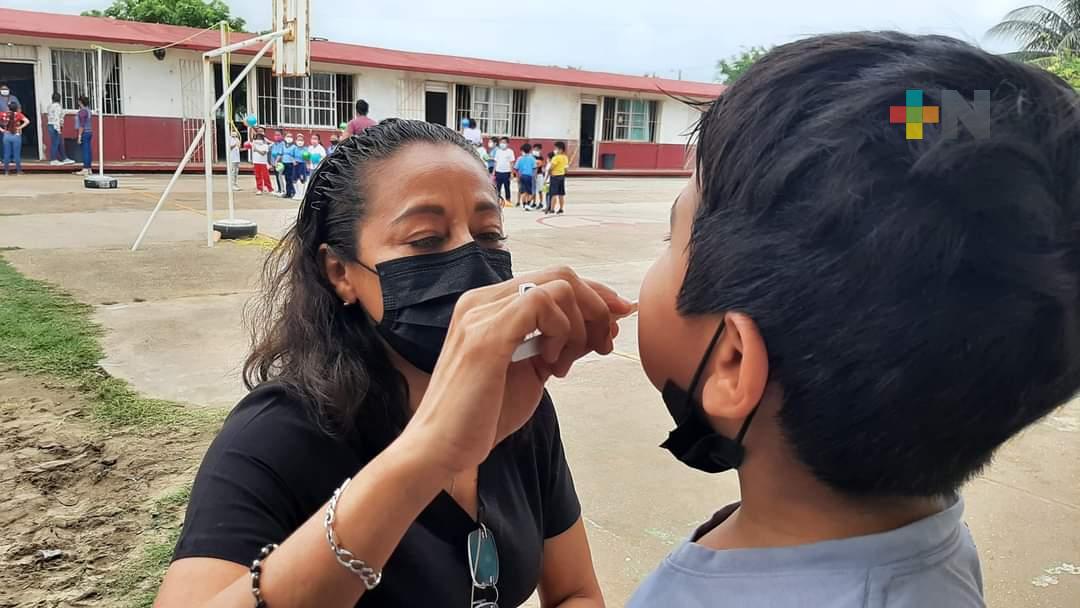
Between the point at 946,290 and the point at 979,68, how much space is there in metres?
0.25

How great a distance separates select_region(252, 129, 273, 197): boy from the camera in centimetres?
1573

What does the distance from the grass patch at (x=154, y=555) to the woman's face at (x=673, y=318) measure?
1789 mm

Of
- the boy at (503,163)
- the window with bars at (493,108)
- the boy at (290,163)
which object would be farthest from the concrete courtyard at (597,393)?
the window with bars at (493,108)

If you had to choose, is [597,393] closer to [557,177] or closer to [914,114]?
[914,114]

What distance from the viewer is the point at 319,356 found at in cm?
161

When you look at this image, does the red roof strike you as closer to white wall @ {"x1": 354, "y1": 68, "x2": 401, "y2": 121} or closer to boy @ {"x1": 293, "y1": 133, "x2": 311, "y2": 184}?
white wall @ {"x1": 354, "y1": 68, "x2": 401, "y2": 121}

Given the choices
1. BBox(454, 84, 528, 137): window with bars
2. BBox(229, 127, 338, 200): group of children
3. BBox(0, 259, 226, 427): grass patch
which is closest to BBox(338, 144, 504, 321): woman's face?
BBox(0, 259, 226, 427): grass patch

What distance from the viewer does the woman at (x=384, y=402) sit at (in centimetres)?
133

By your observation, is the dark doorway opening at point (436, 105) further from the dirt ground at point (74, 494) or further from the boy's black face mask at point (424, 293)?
the boy's black face mask at point (424, 293)

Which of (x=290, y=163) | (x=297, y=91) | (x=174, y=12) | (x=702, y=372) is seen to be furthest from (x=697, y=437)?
(x=174, y=12)

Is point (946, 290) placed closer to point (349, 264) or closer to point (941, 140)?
point (941, 140)

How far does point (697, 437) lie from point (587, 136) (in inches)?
1050

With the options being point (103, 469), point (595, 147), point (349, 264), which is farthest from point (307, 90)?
point (349, 264)

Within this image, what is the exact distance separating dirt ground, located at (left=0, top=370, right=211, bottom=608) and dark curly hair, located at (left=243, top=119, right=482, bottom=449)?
1.45 meters
